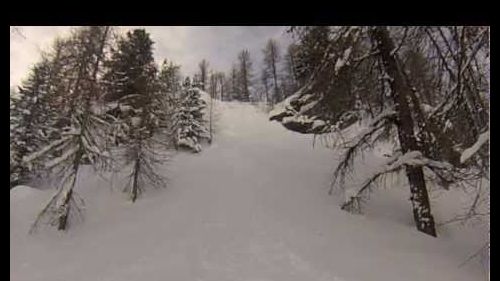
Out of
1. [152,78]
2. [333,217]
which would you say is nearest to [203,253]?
[333,217]

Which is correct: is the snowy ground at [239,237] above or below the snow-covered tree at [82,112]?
below

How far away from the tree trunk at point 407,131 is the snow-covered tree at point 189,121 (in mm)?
19842

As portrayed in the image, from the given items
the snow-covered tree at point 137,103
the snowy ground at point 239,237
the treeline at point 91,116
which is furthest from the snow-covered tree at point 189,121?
the snowy ground at point 239,237

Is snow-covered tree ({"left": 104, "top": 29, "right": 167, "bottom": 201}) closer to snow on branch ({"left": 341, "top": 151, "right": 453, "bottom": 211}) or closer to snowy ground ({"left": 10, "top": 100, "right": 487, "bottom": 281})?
snowy ground ({"left": 10, "top": 100, "right": 487, "bottom": 281})

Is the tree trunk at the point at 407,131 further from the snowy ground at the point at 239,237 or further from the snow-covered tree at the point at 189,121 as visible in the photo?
the snow-covered tree at the point at 189,121

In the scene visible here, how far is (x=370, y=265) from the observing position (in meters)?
9.45

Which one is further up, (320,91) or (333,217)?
(320,91)

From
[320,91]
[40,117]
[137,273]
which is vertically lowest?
[137,273]

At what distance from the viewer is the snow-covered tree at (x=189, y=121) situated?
2956cm

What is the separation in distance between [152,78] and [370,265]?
15.4m
